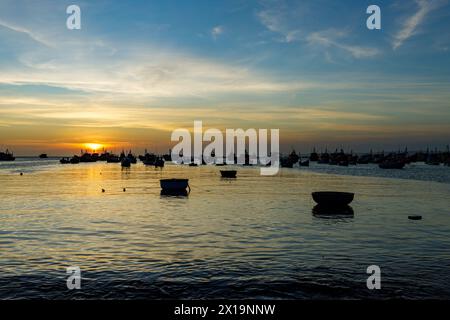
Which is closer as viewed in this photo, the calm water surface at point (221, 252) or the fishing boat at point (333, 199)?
the calm water surface at point (221, 252)

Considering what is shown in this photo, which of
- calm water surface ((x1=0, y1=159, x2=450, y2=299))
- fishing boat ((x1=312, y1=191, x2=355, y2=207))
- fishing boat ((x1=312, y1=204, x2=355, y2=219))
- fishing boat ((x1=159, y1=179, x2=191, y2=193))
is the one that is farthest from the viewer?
fishing boat ((x1=159, y1=179, x2=191, y2=193))

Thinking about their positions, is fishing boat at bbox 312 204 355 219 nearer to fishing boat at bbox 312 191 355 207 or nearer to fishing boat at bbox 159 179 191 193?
fishing boat at bbox 312 191 355 207

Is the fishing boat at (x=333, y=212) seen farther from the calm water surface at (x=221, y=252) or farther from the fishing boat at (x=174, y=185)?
the fishing boat at (x=174, y=185)

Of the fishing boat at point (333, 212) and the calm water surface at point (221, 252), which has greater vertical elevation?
the calm water surface at point (221, 252)

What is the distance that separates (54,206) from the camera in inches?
1818

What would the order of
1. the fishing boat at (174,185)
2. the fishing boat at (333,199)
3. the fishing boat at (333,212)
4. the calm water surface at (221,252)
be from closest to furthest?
the calm water surface at (221,252), the fishing boat at (333,212), the fishing boat at (333,199), the fishing boat at (174,185)

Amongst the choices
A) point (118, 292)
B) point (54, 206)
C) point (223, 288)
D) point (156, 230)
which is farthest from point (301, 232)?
point (54, 206)

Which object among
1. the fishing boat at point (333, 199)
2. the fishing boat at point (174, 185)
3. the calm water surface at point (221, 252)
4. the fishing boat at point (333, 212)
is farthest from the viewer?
the fishing boat at point (174, 185)

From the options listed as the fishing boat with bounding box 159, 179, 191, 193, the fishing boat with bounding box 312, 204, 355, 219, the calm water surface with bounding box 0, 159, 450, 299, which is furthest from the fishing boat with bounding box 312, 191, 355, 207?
the fishing boat with bounding box 159, 179, 191, 193

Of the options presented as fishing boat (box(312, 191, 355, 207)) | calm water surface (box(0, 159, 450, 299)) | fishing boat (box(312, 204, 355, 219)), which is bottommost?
fishing boat (box(312, 204, 355, 219))

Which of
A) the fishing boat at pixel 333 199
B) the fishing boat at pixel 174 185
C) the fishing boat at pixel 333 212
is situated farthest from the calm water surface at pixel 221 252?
the fishing boat at pixel 174 185

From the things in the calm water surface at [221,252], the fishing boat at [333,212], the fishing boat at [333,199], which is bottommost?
the fishing boat at [333,212]
